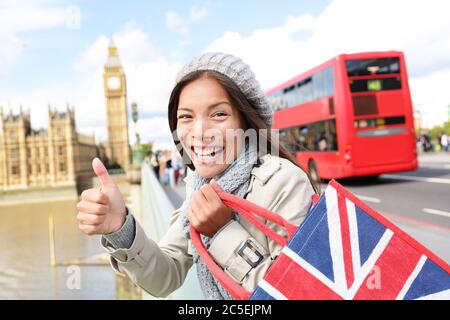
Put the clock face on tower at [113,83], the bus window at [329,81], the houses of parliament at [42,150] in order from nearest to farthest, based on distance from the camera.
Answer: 1. the bus window at [329,81]
2. the houses of parliament at [42,150]
3. the clock face on tower at [113,83]

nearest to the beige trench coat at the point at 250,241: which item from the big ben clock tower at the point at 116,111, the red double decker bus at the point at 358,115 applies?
the red double decker bus at the point at 358,115

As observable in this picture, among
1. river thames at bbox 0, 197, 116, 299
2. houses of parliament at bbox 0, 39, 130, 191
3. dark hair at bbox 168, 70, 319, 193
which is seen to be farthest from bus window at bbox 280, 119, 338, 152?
houses of parliament at bbox 0, 39, 130, 191

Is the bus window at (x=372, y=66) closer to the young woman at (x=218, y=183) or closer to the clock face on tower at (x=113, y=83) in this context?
the young woman at (x=218, y=183)

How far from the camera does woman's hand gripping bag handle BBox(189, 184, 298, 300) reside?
0.67m

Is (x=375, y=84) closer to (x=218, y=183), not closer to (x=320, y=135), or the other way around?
(x=320, y=135)

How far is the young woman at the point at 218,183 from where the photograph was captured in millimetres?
763

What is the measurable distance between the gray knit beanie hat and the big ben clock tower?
75951mm

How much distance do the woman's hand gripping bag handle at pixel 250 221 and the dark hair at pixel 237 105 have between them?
0.19 m

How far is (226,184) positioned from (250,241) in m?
0.12

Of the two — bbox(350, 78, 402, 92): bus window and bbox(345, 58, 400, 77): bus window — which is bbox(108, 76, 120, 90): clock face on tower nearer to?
bbox(350, 78, 402, 92): bus window

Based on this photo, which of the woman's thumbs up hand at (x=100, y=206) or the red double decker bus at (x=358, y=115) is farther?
the red double decker bus at (x=358, y=115)
